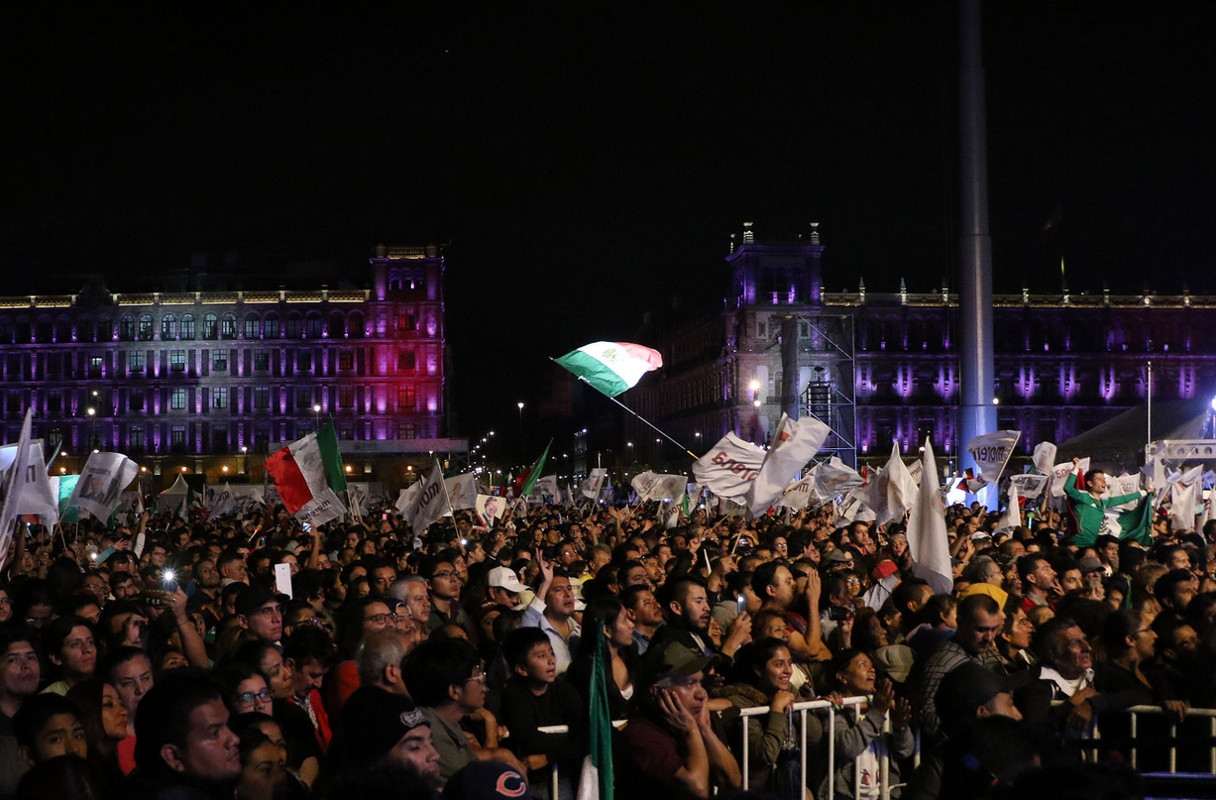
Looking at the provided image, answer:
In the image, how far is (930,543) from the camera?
26.3ft

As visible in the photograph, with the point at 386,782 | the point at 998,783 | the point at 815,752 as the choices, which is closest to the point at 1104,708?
the point at 815,752

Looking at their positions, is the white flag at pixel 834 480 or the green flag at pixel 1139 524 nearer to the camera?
the green flag at pixel 1139 524

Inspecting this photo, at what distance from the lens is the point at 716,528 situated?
54.9 ft

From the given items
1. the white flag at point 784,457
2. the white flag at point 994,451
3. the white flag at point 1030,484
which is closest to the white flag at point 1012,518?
the white flag at point 1030,484

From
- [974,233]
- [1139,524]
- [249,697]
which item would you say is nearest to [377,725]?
[249,697]

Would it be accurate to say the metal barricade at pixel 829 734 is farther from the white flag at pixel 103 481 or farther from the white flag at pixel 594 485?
the white flag at pixel 594 485

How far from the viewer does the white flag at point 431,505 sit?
15.5 metres

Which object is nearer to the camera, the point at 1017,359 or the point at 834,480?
the point at 834,480

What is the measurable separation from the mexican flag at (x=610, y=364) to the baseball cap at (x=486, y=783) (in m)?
11.9

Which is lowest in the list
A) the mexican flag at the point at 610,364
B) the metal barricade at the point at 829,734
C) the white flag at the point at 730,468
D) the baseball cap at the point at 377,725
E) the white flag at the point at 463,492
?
the metal barricade at the point at 829,734

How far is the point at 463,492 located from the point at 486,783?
14242 mm

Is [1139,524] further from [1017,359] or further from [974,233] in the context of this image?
[1017,359]

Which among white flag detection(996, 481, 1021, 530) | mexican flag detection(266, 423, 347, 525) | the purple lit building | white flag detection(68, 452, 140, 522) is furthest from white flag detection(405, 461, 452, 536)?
the purple lit building

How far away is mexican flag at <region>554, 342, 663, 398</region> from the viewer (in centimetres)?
1571
